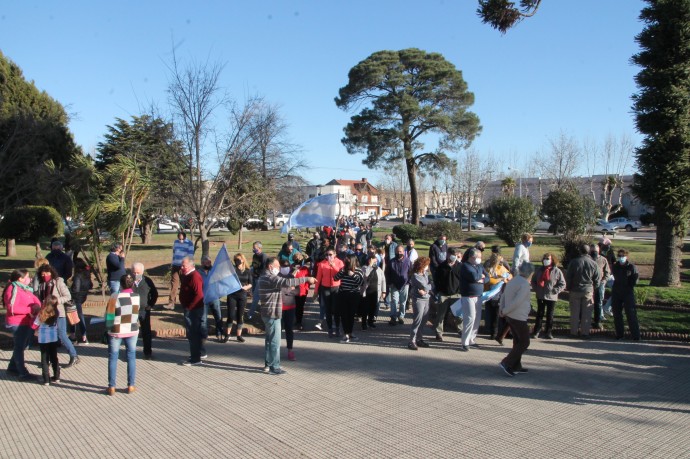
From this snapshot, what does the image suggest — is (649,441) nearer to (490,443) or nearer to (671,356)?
(490,443)

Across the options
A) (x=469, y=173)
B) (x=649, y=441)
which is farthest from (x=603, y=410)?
(x=469, y=173)

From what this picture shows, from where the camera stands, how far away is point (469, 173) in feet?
175

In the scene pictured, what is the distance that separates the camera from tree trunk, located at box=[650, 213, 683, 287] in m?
14.7

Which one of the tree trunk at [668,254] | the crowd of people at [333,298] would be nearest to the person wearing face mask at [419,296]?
the crowd of people at [333,298]

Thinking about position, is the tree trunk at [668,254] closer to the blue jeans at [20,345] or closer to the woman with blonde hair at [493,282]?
the woman with blonde hair at [493,282]

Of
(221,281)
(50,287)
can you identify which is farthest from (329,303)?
(50,287)

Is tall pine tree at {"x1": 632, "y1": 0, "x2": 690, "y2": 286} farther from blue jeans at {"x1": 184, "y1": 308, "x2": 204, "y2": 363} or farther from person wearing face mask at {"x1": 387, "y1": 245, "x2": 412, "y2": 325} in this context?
blue jeans at {"x1": 184, "y1": 308, "x2": 204, "y2": 363}

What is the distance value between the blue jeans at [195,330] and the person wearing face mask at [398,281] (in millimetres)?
4352

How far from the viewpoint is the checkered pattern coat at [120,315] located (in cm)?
665

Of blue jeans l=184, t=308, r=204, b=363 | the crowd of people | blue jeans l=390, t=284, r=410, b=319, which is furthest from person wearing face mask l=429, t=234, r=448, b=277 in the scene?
blue jeans l=184, t=308, r=204, b=363

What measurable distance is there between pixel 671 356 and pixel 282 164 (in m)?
12.4

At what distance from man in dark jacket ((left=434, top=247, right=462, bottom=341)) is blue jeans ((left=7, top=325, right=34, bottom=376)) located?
647 cm

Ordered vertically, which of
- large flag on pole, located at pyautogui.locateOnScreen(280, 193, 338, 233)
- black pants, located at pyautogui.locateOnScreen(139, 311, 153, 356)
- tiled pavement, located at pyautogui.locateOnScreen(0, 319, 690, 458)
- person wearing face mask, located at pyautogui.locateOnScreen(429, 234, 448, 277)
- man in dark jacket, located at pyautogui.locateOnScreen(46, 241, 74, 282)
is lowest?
tiled pavement, located at pyautogui.locateOnScreen(0, 319, 690, 458)

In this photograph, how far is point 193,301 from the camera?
7863 mm
